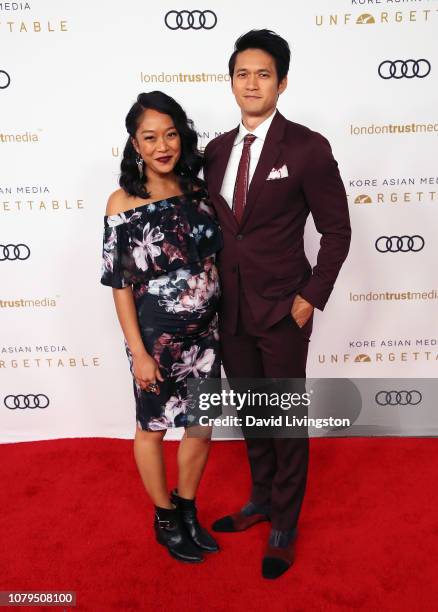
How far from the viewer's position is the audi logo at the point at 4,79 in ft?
8.75

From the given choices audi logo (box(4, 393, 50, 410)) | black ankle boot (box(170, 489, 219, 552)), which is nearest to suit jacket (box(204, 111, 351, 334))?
black ankle boot (box(170, 489, 219, 552))

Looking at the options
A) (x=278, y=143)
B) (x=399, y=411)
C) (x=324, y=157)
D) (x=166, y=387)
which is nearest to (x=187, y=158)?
(x=278, y=143)

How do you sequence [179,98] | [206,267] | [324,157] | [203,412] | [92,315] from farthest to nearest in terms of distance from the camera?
1. [92,315]
2. [179,98]
3. [203,412]
4. [206,267]
5. [324,157]

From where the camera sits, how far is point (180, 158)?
2021 millimetres

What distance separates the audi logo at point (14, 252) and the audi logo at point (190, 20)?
3.91 ft

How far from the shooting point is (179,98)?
265 cm

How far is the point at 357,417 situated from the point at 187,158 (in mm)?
1699

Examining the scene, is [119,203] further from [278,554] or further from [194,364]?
[278,554]

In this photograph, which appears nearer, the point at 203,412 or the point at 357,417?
the point at 203,412

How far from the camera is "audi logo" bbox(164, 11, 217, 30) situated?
2.57 m

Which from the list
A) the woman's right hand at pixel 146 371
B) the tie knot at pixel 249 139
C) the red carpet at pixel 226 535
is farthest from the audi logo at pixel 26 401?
the tie knot at pixel 249 139

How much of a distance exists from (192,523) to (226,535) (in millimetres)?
163

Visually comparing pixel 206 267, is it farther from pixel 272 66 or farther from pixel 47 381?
pixel 47 381

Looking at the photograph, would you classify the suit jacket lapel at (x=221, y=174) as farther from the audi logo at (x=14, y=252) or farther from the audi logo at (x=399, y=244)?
the audi logo at (x=14, y=252)
